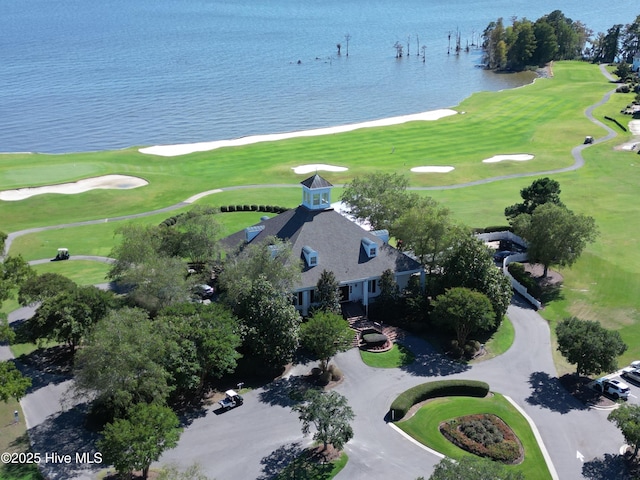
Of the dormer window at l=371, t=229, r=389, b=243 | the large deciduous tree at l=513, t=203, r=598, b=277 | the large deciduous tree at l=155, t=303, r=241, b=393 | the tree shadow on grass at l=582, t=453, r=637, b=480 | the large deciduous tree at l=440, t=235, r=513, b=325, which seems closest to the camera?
the tree shadow on grass at l=582, t=453, r=637, b=480

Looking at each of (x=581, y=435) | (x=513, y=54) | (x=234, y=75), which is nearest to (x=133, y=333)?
(x=581, y=435)

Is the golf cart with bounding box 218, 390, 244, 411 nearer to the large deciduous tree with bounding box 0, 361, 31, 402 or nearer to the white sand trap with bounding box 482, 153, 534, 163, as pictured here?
the large deciduous tree with bounding box 0, 361, 31, 402

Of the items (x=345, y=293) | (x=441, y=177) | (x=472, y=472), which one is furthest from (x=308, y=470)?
(x=441, y=177)

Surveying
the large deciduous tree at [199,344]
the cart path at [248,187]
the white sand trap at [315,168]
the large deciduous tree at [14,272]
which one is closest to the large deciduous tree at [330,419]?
the large deciduous tree at [199,344]

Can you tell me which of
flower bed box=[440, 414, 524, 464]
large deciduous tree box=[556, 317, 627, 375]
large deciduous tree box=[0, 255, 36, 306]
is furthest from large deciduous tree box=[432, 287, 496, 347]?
large deciduous tree box=[0, 255, 36, 306]

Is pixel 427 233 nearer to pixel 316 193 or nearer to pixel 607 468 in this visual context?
A: pixel 316 193

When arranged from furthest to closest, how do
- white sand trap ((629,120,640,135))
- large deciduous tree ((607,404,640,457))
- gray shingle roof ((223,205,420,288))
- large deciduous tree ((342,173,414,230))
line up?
white sand trap ((629,120,640,135)) → large deciduous tree ((342,173,414,230)) → gray shingle roof ((223,205,420,288)) → large deciduous tree ((607,404,640,457))
